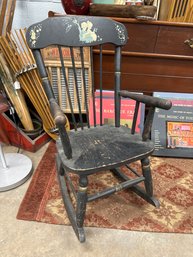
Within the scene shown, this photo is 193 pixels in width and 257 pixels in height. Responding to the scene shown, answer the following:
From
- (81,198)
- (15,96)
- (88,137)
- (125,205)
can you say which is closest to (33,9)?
(15,96)

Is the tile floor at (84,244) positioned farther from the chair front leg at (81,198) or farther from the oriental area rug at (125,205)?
the chair front leg at (81,198)

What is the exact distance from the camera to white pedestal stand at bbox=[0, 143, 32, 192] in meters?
1.40

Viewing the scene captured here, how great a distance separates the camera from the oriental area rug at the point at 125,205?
1200 mm

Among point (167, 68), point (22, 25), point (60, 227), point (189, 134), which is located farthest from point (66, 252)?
point (22, 25)

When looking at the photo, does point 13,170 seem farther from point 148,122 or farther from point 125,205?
point 148,122

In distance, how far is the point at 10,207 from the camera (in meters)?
1.29

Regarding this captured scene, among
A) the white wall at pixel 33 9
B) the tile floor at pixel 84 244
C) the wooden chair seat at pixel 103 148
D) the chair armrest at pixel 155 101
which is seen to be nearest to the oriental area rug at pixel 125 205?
the tile floor at pixel 84 244

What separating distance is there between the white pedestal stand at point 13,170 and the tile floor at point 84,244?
25cm

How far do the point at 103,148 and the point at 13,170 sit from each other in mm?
794

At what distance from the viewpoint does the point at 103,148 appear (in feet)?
3.59

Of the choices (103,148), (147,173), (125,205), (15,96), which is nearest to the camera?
(103,148)

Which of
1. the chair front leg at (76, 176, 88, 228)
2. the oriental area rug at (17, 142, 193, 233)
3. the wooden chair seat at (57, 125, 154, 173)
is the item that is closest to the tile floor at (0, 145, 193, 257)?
the oriental area rug at (17, 142, 193, 233)

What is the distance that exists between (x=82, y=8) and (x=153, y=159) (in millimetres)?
1306

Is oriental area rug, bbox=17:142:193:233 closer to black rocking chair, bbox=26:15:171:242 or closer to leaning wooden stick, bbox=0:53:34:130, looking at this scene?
black rocking chair, bbox=26:15:171:242
